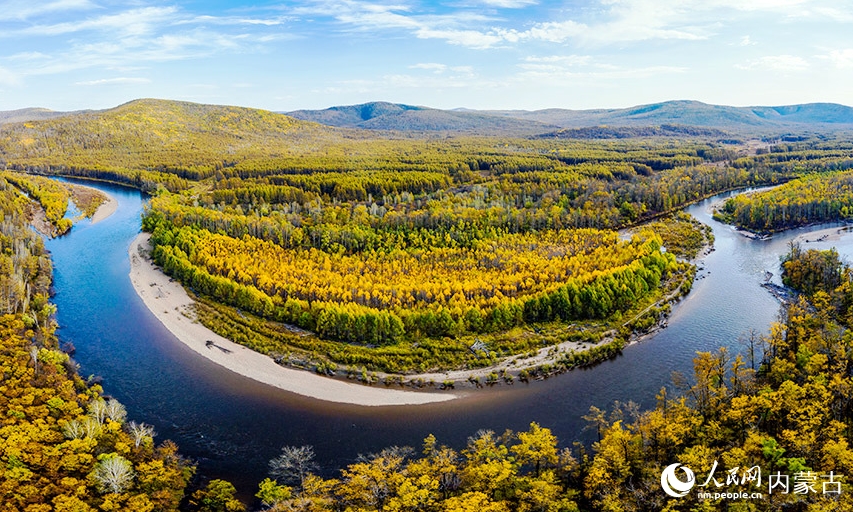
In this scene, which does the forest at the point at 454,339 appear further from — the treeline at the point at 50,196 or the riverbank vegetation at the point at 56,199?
the riverbank vegetation at the point at 56,199

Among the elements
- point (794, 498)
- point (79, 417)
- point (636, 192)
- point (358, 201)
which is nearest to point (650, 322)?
point (794, 498)

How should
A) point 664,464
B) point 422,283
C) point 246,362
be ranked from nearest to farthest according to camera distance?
point 664,464 < point 246,362 < point 422,283

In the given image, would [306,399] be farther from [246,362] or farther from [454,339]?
[454,339]
